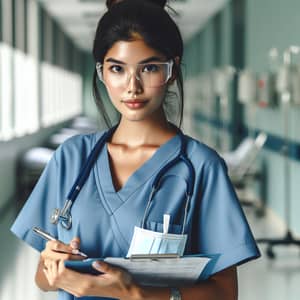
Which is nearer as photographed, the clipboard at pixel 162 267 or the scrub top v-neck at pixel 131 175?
the clipboard at pixel 162 267

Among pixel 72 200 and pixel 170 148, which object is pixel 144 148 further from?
pixel 72 200

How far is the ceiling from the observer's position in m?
11.3

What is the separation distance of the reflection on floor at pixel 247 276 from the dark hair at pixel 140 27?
3.28m

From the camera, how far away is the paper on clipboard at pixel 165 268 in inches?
43.6

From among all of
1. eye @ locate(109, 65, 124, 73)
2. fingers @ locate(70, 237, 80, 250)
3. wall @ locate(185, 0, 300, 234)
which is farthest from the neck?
wall @ locate(185, 0, 300, 234)

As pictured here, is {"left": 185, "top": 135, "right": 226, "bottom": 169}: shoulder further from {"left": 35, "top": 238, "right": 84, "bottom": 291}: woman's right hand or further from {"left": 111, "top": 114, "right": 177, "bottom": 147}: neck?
{"left": 35, "top": 238, "right": 84, "bottom": 291}: woman's right hand

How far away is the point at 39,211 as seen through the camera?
134 centimetres

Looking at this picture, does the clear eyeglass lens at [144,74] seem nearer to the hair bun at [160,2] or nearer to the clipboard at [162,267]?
the hair bun at [160,2]

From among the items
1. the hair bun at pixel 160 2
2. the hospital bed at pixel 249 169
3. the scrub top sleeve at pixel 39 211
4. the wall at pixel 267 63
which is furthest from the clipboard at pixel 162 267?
the hospital bed at pixel 249 169

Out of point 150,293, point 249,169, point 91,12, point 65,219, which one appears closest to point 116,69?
point 65,219

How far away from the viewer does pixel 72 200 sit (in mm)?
1229

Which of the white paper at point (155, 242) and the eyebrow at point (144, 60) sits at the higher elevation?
the eyebrow at point (144, 60)

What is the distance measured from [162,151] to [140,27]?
8.7 inches

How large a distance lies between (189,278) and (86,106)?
23.1m
